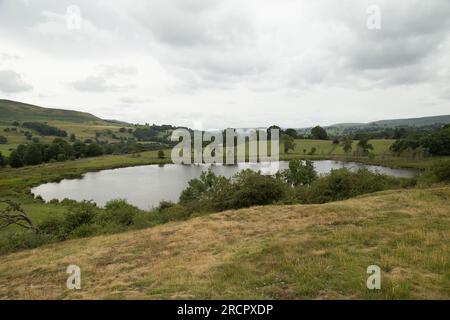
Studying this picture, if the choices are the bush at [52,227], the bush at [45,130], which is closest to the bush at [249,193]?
the bush at [52,227]

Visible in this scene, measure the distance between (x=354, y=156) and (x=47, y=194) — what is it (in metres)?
93.9

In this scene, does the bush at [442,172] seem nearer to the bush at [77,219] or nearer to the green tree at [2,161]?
the bush at [77,219]

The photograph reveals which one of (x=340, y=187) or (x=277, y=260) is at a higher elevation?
(x=277, y=260)

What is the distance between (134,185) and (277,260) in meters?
72.1

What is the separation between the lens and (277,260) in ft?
34.4

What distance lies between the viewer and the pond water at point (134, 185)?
66.7 m

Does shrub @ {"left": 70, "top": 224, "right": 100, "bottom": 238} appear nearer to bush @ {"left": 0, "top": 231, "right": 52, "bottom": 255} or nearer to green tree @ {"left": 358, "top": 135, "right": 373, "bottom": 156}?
bush @ {"left": 0, "top": 231, "right": 52, "bottom": 255}

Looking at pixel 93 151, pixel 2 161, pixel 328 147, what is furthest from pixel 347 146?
pixel 2 161

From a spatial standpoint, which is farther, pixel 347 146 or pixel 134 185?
pixel 347 146

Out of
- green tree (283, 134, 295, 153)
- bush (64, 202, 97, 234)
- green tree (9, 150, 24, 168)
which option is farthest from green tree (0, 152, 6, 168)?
green tree (283, 134, 295, 153)

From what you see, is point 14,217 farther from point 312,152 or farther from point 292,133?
point 292,133

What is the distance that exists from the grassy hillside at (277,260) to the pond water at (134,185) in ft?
134
